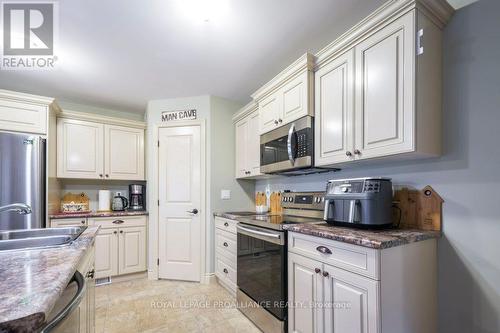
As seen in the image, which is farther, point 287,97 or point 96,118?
point 96,118

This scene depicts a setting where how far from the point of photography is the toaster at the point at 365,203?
1.48 m

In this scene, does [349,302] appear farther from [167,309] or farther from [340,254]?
[167,309]

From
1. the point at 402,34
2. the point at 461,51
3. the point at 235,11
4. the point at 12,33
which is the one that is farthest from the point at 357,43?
the point at 12,33

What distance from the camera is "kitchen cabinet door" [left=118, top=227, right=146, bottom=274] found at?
10.5 feet

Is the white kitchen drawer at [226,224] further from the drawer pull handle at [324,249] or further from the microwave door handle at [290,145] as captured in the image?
the drawer pull handle at [324,249]

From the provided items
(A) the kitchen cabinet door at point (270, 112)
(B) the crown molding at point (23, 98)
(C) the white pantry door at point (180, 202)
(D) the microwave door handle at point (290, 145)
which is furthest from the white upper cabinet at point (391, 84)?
(B) the crown molding at point (23, 98)

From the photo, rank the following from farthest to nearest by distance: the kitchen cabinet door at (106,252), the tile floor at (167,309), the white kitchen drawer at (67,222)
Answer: the kitchen cabinet door at (106,252)
the white kitchen drawer at (67,222)
the tile floor at (167,309)

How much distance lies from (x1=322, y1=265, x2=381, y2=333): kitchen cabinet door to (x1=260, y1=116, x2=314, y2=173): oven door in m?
0.90

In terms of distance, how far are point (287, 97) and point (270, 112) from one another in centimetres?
30

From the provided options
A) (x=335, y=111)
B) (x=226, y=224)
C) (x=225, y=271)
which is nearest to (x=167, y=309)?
(x=225, y=271)

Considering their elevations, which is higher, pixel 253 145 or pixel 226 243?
pixel 253 145

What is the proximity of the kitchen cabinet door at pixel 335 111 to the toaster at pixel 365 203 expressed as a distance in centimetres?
25

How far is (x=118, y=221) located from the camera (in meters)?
3.19

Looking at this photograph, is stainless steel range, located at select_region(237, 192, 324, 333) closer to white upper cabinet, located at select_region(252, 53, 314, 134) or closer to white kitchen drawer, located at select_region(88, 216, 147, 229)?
white upper cabinet, located at select_region(252, 53, 314, 134)
